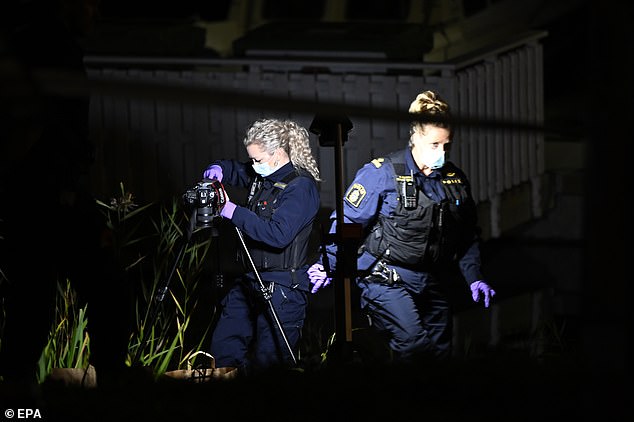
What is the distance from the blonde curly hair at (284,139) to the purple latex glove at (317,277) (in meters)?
0.41

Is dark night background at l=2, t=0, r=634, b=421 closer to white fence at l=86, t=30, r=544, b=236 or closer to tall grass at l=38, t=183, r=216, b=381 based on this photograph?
tall grass at l=38, t=183, r=216, b=381

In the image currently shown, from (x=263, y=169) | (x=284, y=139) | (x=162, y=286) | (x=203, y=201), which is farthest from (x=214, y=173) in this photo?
(x=162, y=286)

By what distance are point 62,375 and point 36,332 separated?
418mm

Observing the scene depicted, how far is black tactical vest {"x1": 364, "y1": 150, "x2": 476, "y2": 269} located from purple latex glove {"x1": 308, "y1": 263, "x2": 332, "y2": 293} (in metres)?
0.30

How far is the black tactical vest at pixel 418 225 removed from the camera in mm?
5176

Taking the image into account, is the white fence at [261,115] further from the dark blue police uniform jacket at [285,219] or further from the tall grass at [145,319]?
the dark blue police uniform jacket at [285,219]

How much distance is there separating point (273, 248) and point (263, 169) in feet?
1.21

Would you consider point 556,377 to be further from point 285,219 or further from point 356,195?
point 356,195

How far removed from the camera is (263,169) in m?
5.16

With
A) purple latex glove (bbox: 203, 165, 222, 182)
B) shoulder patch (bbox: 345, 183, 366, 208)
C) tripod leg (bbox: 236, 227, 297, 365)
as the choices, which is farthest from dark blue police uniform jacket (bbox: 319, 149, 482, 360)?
purple latex glove (bbox: 203, 165, 222, 182)

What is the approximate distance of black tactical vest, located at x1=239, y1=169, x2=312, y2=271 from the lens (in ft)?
16.6

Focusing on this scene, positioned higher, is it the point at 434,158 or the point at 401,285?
the point at 434,158

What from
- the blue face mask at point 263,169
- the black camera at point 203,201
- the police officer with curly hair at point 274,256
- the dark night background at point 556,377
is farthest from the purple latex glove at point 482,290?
the dark night background at point 556,377

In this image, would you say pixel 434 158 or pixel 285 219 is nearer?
pixel 285 219
